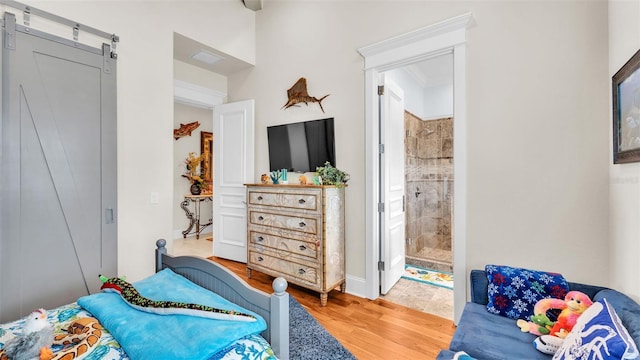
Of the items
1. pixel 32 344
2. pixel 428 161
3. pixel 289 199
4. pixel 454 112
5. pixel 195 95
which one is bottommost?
pixel 32 344

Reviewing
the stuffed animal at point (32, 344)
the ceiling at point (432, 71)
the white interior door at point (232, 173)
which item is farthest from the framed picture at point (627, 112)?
the white interior door at point (232, 173)

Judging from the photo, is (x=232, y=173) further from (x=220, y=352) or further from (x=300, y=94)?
(x=220, y=352)

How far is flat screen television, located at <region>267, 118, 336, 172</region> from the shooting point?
10.2 feet

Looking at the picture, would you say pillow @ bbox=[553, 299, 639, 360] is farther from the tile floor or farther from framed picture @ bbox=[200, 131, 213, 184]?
framed picture @ bbox=[200, 131, 213, 184]

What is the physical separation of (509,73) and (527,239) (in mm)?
1252

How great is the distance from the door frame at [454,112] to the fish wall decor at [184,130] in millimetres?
4259

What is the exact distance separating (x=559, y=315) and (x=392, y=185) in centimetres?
175

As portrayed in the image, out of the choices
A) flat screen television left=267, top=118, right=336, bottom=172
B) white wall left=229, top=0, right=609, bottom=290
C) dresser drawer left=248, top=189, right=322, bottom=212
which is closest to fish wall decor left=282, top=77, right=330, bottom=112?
flat screen television left=267, top=118, right=336, bottom=172

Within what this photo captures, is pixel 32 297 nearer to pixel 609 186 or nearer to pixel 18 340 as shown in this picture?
pixel 18 340

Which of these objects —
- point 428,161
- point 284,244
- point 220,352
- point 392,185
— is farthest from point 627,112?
point 428,161

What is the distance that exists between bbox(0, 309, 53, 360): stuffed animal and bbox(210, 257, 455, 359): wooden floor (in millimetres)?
1663

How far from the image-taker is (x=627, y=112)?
57.9 inches

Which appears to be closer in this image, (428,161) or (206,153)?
(428,161)

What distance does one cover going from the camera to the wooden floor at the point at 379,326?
2.00m
